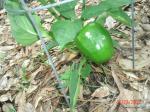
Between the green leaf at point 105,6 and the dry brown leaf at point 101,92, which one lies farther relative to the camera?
the dry brown leaf at point 101,92

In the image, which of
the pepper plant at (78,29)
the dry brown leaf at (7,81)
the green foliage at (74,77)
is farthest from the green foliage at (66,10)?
the dry brown leaf at (7,81)

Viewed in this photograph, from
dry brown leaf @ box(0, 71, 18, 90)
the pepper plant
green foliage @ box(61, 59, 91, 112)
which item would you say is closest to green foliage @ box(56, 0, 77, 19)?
the pepper plant

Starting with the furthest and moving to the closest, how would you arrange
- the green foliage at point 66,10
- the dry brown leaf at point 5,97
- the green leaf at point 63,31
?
1. the dry brown leaf at point 5,97
2. the green foliage at point 66,10
3. the green leaf at point 63,31

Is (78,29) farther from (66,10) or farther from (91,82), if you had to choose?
(91,82)

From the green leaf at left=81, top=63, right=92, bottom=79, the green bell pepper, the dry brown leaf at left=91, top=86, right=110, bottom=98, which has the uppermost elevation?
the green bell pepper

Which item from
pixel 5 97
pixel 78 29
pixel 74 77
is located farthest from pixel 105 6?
pixel 5 97

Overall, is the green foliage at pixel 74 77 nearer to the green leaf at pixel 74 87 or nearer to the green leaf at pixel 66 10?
the green leaf at pixel 74 87

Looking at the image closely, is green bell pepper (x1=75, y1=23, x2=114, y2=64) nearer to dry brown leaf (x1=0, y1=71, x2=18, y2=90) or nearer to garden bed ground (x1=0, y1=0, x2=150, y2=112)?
garden bed ground (x1=0, y1=0, x2=150, y2=112)
